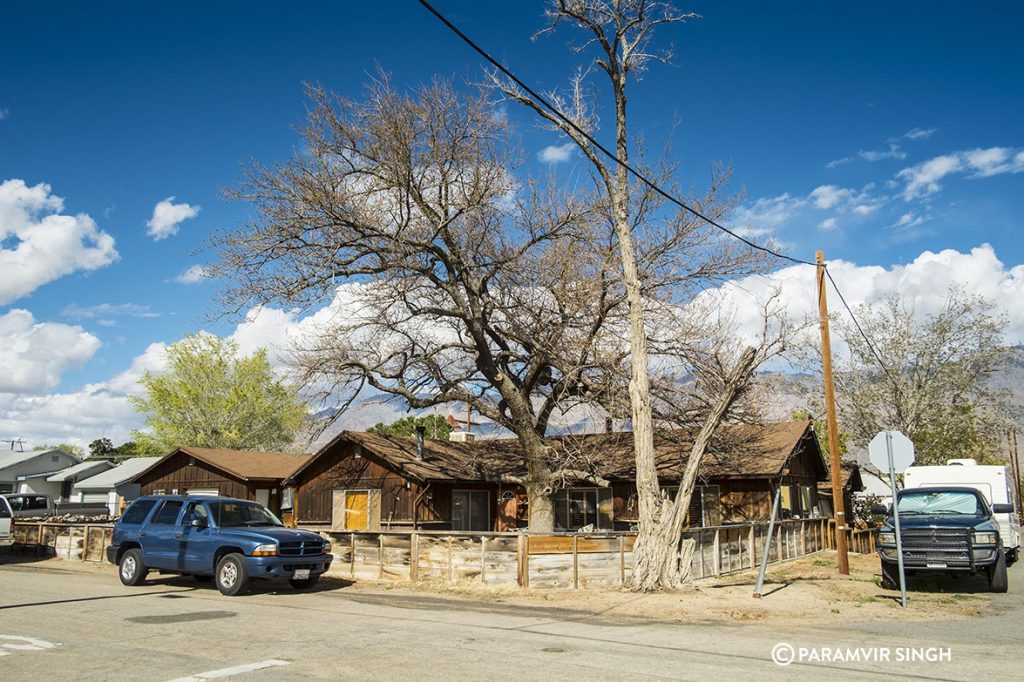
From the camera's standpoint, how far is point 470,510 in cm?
3005

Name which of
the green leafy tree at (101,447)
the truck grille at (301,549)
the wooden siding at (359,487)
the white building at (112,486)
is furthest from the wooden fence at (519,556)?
the green leafy tree at (101,447)

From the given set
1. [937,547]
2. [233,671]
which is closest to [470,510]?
[937,547]

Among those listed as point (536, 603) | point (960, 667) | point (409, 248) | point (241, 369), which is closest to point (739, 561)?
point (536, 603)

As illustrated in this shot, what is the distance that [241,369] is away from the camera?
2319 inches

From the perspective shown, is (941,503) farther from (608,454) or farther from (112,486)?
(112,486)

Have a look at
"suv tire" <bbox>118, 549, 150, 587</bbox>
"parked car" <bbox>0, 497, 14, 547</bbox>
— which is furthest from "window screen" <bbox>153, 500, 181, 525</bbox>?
"parked car" <bbox>0, 497, 14, 547</bbox>

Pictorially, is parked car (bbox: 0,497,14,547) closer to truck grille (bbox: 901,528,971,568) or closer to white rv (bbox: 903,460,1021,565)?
truck grille (bbox: 901,528,971,568)

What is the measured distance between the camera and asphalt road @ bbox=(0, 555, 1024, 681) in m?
8.00

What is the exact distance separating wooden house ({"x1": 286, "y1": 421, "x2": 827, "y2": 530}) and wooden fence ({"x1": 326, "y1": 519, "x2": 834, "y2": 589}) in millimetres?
7758

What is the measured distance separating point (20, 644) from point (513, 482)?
1931cm

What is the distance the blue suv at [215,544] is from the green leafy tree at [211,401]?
1617 inches

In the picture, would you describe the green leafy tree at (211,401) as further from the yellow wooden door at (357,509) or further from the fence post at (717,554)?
the fence post at (717,554)

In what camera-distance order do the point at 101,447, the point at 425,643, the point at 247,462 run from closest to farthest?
the point at 425,643 → the point at 247,462 → the point at 101,447

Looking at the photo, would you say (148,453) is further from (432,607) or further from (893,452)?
(893,452)
